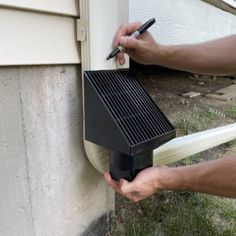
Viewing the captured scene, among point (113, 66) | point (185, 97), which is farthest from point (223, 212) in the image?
point (185, 97)

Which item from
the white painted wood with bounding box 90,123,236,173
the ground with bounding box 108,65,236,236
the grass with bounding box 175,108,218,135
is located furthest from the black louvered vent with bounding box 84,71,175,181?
the grass with bounding box 175,108,218,135

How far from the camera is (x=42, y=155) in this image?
1.20 m

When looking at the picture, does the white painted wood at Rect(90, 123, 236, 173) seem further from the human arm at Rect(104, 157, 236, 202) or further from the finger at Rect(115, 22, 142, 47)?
the finger at Rect(115, 22, 142, 47)

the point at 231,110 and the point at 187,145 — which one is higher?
the point at 187,145

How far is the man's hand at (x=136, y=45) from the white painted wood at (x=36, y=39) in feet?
0.71

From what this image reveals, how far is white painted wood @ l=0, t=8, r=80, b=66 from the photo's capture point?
0.98 meters

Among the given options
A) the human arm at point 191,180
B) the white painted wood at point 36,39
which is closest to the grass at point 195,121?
the human arm at point 191,180

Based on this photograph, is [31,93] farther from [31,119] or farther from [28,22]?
[28,22]

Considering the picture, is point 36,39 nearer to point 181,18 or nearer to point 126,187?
point 126,187

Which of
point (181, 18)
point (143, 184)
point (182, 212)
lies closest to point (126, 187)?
point (143, 184)

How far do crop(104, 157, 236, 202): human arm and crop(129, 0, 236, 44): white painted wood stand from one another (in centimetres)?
92

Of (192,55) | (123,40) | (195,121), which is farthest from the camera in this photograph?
(195,121)

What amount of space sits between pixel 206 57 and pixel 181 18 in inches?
36.3

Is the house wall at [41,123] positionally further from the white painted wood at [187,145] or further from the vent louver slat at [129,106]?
the white painted wood at [187,145]
